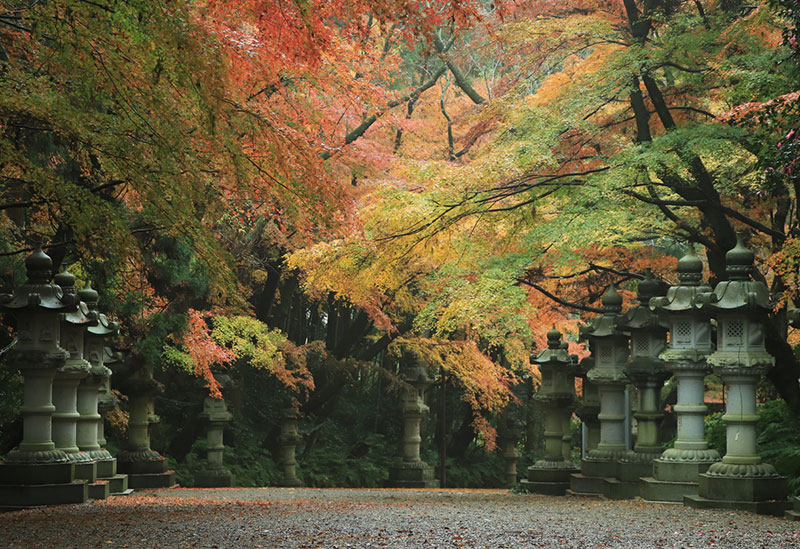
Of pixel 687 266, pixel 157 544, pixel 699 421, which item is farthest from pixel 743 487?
pixel 157 544

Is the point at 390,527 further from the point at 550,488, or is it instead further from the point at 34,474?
the point at 550,488

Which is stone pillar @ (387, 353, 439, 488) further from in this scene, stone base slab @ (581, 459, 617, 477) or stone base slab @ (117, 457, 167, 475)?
stone base slab @ (581, 459, 617, 477)

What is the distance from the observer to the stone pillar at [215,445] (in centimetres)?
1998

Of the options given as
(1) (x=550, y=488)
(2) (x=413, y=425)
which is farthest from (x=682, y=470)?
(2) (x=413, y=425)

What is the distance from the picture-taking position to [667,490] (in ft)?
35.1

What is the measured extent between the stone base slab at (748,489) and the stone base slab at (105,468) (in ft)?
27.2

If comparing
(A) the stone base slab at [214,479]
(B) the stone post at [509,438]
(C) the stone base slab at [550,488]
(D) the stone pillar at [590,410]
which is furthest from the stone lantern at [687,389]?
(B) the stone post at [509,438]

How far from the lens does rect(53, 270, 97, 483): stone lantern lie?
11211 mm

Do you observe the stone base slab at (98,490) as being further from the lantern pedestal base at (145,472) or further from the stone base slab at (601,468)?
the stone base slab at (601,468)

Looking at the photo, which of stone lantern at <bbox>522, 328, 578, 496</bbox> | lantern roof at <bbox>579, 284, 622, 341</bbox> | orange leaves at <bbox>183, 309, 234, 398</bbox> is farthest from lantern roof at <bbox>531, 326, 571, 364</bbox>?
orange leaves at <bbox>183, 309, 234, 398</bbox>

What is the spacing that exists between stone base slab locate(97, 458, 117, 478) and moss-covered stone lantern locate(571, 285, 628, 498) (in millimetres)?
6961

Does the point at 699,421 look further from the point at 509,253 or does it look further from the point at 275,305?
the point at 275,305

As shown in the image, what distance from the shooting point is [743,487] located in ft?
Result: 31.3

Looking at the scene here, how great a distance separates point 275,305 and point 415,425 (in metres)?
5.34
